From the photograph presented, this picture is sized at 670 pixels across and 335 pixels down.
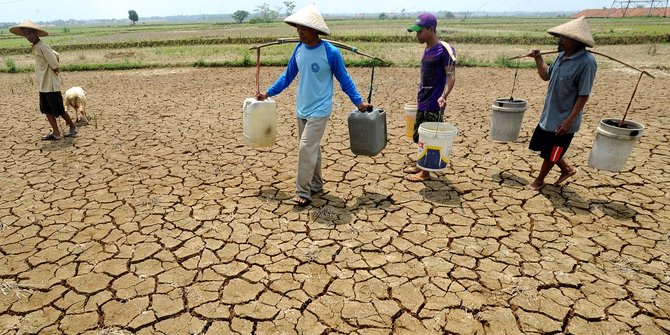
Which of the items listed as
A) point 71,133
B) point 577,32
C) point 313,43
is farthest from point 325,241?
point 71,133

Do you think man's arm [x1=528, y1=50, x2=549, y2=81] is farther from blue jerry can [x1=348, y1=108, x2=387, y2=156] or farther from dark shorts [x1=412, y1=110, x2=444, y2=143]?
blue jerry can [x1=348, y1=108, x2=387, y2=156]

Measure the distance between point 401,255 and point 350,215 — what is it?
0.74 metres

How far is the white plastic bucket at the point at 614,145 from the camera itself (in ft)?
11.3

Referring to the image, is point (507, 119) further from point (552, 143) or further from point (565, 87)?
point (565, 87)

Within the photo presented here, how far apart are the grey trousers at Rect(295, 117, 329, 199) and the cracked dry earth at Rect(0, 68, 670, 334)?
0.24m

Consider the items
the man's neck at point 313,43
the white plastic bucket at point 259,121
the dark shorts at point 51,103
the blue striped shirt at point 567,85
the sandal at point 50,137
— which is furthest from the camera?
the sandal at point 50,137

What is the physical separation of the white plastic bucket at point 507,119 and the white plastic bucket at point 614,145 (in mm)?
877

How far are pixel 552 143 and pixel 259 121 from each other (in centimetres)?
281

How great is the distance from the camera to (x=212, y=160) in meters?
5.00

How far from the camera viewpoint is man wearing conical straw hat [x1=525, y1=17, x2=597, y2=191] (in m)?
3.20

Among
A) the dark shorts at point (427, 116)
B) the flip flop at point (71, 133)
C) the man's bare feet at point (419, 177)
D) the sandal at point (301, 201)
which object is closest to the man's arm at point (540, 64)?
the dark shorts at point (427, 116)

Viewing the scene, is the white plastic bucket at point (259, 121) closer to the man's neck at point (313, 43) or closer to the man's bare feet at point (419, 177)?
the man's neck at point (313, 43)

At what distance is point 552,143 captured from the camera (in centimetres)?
363

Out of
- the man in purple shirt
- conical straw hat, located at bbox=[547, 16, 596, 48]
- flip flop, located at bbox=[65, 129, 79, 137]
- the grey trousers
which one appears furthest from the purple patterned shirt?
flip flop, located at bbox=[65, 129, 79, 137]
